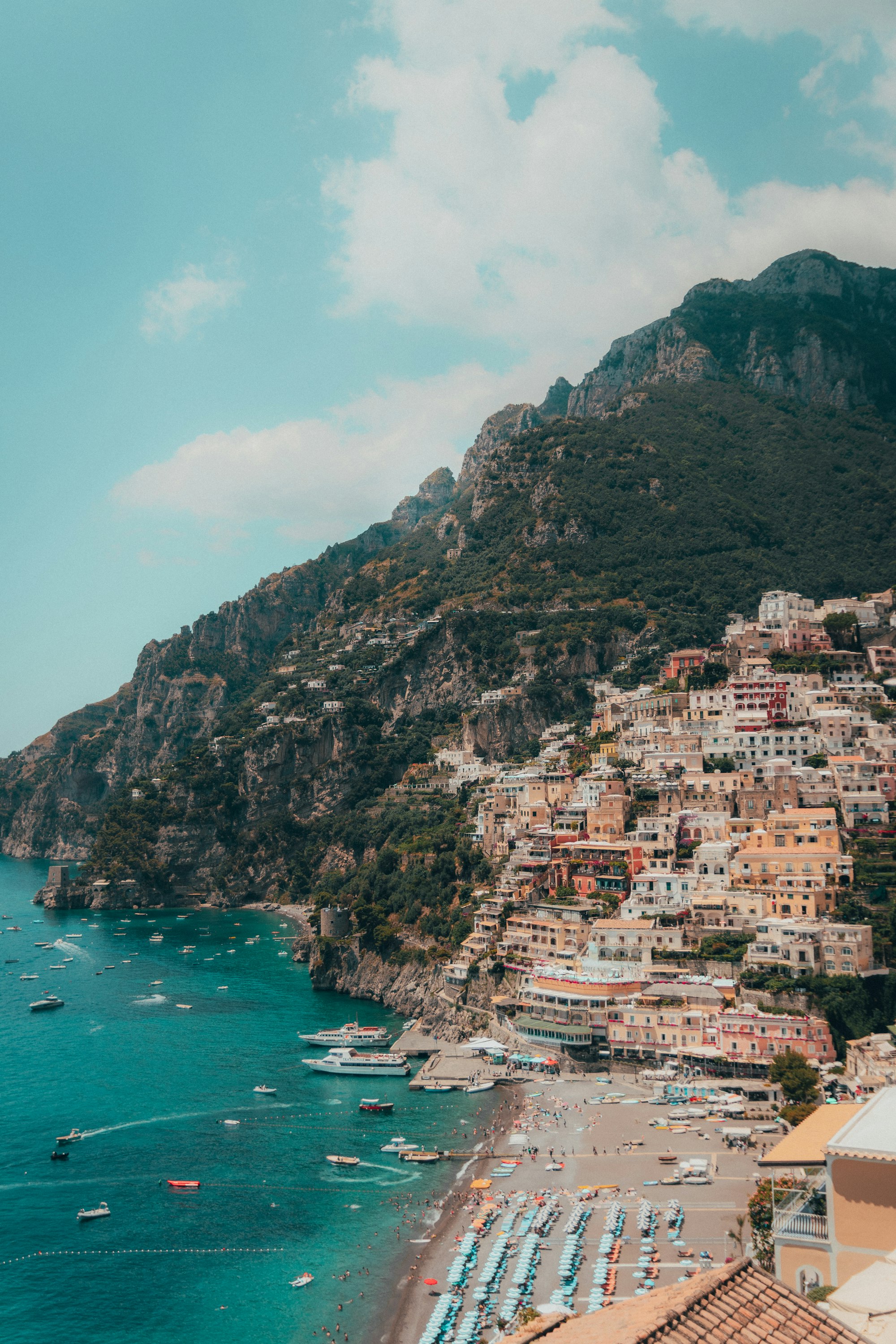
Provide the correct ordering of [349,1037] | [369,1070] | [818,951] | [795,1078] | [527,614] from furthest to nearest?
1. [527,614]
2. [349,1037]
3. [369,1070]
4. [818,951]
5. [795,1078]

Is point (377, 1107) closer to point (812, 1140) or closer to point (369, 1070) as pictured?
point (369, 1070)

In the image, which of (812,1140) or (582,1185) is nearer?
(812,1140)

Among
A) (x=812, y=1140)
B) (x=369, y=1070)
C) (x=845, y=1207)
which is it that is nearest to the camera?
(x=845, y=1207)

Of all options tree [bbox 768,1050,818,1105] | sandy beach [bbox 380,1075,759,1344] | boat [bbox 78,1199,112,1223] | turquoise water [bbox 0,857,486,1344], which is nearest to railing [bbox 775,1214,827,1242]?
sandy beach [bbox 380,1075,759,1344]

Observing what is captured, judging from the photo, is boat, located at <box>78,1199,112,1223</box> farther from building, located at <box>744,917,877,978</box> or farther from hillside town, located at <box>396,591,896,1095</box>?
building, located at <box>744,917,877,978</box>

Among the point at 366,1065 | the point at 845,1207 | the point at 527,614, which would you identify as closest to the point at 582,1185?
the point at 366,1065
